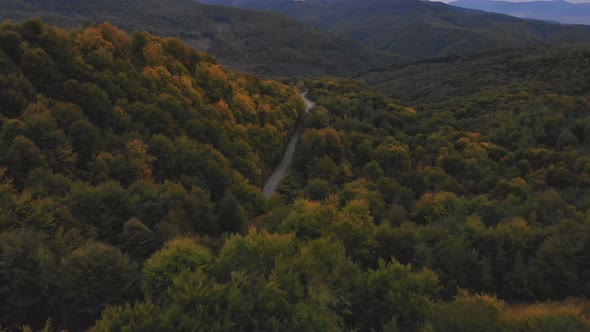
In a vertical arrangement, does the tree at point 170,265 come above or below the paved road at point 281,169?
above

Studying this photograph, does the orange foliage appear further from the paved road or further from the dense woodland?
the paved road

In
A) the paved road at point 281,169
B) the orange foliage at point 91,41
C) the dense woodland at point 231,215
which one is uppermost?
the orange foliage at point 91,41

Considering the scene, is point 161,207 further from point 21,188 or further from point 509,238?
point 509,238

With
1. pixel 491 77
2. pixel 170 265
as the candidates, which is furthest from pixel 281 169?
pixel 491 77

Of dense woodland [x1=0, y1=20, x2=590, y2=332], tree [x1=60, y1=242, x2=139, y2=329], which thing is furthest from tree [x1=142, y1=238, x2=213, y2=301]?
tree [x1=60, y1=242, x2=139, y2=329]

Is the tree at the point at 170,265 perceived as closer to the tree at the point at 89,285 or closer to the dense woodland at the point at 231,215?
the dense woodland at the point at 231,215

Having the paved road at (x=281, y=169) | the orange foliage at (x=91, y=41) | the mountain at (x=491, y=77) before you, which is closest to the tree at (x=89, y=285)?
the paved road at (x=281, y=169)

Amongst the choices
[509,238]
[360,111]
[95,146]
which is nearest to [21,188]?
[95,146]

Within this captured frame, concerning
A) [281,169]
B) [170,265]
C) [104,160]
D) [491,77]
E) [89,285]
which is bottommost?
[281,169]

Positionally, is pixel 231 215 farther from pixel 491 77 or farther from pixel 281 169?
pixel 491 77
